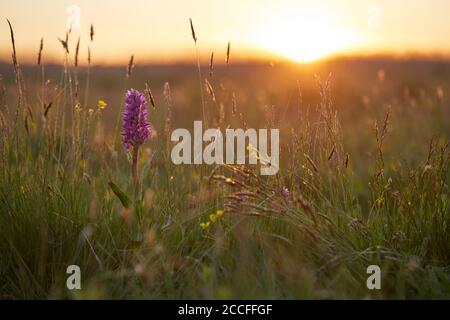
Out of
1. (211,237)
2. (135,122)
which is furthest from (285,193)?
(135,122)

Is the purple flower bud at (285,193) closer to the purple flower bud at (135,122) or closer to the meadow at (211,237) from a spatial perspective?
the meadow at (211,237)

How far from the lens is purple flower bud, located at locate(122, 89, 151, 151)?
10.2 feet

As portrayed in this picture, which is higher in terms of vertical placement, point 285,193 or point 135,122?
point 135,122

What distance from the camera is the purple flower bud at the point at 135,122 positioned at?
3096mm

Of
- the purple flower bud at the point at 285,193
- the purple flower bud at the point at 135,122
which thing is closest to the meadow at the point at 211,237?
the purple flower bud at the point at 285,193

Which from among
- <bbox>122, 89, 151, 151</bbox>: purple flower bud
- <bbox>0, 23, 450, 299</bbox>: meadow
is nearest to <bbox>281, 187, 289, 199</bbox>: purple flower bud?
<bbox>0, 23, 450, 299</bbox>: meadow

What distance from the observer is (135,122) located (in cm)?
312

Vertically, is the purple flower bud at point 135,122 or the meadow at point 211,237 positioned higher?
the purple flower bud at point 135,122

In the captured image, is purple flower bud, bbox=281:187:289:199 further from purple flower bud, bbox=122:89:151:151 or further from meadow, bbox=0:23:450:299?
purple flower bud, bbox=122:89:151:151

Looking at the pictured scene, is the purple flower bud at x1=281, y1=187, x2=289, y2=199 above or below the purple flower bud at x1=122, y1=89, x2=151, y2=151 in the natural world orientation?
below

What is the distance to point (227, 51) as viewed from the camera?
10.7ft

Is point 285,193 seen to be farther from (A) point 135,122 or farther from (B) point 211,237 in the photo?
(A) point 135,122
